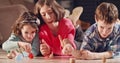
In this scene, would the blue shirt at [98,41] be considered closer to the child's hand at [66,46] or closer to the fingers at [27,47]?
the child's hand at [66,46]

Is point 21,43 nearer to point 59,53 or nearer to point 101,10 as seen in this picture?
point 59,53

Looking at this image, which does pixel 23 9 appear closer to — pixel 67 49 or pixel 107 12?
pixel 67 49

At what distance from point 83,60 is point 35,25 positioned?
285 millimetres

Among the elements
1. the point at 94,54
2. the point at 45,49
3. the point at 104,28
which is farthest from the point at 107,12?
the point at 45,49

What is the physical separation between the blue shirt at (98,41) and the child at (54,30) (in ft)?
0.22

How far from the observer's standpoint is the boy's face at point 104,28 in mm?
1508

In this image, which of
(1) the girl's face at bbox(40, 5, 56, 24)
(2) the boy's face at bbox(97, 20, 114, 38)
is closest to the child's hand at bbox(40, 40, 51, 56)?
(1) the girl's face at bbox(40, 5, 56, 24)

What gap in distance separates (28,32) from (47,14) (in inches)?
5.0

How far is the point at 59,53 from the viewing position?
1582 mm

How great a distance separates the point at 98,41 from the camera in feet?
5.08

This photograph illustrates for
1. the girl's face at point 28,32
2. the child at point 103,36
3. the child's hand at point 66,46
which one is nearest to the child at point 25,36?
the girl's face at point 28,32

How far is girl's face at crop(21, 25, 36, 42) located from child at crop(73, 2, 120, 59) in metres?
0.24

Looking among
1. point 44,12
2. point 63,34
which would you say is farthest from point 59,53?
point 44,12

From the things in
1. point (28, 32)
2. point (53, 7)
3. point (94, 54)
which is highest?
point (53, 7)
